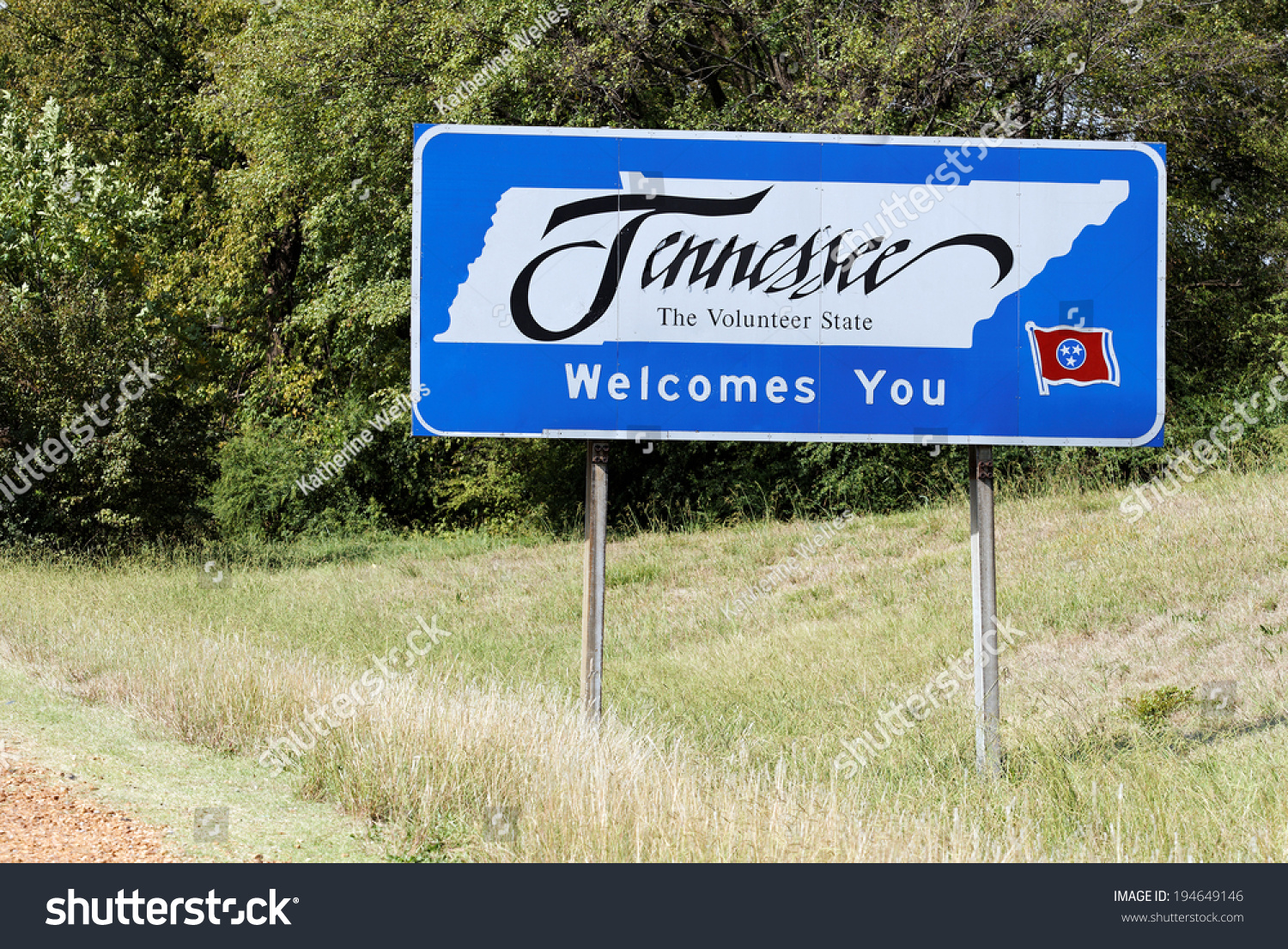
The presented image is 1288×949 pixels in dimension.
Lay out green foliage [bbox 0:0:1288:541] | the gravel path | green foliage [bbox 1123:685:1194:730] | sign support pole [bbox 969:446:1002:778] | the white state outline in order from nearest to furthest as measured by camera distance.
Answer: the gravel path < sign support pole [bbox 969:446:1002:778] < the white state outline < green foliage [bbox 1123:685:1194:730] < green foliage [bbox 0:0:1288:541]

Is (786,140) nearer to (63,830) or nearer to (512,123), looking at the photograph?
(63,830)

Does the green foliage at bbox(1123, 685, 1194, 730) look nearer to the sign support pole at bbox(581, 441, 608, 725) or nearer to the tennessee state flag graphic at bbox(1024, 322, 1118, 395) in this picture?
the tennessee state flag graphic at bbox(1024, 322, 1118, 395)

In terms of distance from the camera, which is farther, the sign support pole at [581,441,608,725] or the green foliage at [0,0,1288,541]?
the green foliage at [0,0,1288,541]

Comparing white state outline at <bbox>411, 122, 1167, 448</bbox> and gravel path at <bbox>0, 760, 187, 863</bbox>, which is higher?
white state outline at <bbox>411, 122, 1167, 448</bbox>

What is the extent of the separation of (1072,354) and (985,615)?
166 centimetres

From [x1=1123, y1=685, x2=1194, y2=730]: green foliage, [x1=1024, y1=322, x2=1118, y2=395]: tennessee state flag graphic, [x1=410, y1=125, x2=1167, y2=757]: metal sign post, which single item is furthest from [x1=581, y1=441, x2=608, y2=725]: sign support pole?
[x1=1123, y1=685, x2=1194, y2=730]: green foliage

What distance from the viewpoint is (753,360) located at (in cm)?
704

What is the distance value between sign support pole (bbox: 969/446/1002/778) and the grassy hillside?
26 cm

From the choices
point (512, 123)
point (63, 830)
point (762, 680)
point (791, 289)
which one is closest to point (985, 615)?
point (791, 289)

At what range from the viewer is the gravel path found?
4391 mm

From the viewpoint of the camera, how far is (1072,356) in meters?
7.01

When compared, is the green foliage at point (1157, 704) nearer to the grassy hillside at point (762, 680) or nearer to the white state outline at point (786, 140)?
the grassy hillside at point (762, 680)

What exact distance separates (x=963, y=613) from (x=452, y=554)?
1087 cm

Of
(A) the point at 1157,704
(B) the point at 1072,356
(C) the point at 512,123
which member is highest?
(C) the point at 512,123
